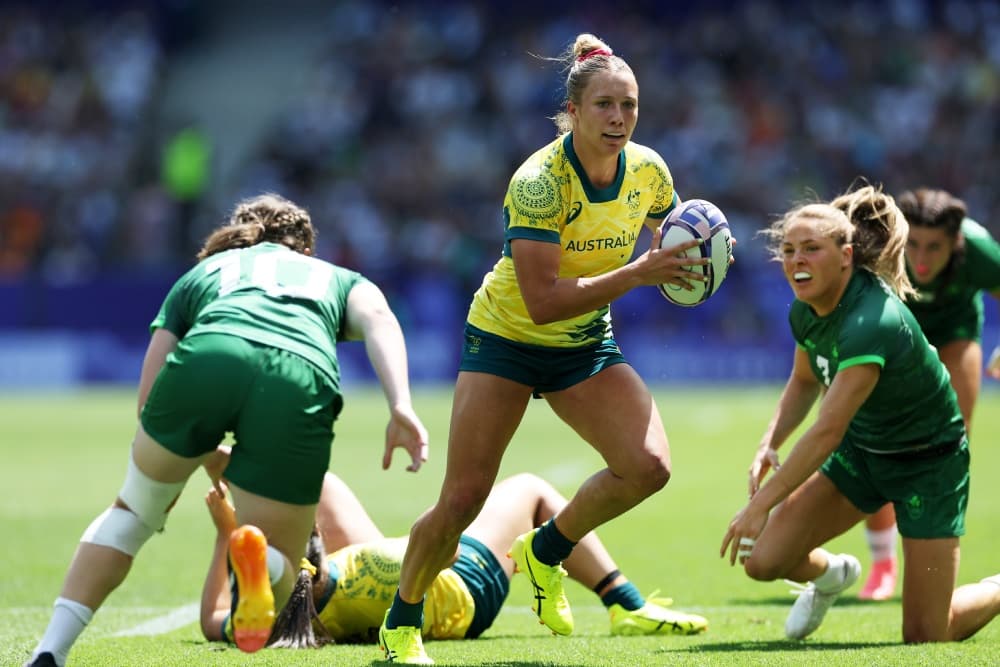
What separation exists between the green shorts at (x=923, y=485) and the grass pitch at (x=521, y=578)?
486 mm

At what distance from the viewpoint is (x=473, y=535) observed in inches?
229

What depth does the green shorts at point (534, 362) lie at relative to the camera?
5305 millimetres

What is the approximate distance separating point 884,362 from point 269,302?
92.6 inches

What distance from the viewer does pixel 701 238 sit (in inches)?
199

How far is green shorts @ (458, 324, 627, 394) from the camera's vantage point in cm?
530

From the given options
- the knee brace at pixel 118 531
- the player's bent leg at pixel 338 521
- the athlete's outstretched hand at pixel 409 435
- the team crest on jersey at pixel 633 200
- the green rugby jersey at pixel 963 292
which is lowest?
the player's bent leg at pixel 338 521

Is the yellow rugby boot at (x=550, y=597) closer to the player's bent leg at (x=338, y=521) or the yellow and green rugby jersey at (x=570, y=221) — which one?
the player's bent leg at (x=338, y=521)

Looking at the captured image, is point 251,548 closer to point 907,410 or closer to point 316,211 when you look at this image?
point 907,410

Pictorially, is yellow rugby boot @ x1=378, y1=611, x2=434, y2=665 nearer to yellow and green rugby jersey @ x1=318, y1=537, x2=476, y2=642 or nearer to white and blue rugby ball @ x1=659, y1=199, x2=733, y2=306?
yellow and green rugby jersey @ x1=318, y1=537, x2=476, y2=642

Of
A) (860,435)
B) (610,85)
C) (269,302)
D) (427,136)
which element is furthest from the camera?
(427,136)

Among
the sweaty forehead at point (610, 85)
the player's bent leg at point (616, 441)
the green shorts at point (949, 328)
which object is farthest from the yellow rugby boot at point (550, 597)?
the green shorts at point (949, 328)

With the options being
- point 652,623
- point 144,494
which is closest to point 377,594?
point 652,623

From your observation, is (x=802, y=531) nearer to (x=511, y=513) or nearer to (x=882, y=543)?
(x=511, y=513)

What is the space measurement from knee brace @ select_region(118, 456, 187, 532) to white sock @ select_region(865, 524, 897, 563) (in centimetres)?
411
